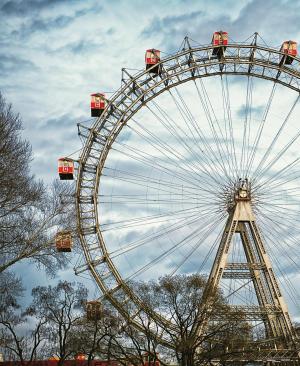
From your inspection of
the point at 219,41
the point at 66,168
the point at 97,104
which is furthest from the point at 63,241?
the point at 219,41

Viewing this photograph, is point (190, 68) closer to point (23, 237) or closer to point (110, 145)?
point (110, 145)

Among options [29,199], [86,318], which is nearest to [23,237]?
[29,199]

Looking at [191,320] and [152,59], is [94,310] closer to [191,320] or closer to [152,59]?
[191,320]

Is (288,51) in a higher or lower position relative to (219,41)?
lower

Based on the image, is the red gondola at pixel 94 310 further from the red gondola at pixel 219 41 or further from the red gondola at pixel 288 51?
the red gondola at pixel 288 51

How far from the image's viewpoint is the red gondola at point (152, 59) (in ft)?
121

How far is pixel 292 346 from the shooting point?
3291cm

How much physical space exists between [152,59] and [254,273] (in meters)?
14.3

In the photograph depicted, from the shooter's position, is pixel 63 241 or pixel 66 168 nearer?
pixel 63 241

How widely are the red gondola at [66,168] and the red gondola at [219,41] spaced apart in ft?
37.4

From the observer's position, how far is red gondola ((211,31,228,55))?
37.4 meters

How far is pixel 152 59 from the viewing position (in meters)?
36.9

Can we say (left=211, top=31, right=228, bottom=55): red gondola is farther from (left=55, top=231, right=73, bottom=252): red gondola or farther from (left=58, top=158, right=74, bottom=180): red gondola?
(left=55, top=231, right=73, bottom=252): red gondola

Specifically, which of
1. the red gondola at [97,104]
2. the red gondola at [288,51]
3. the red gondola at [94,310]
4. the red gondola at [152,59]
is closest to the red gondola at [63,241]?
the red gondola at [94,310]
